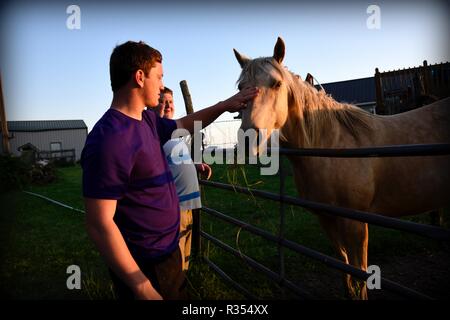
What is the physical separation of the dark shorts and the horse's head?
0.99 metres

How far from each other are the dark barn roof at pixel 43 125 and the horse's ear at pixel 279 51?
50.2 metres

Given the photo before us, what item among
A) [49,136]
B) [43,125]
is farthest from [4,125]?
[43,125]

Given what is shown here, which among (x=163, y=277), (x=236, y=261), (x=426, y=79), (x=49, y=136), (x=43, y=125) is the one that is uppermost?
(x=43, y=125)

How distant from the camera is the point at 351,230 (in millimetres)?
2434

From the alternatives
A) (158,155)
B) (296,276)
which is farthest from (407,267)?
(158,155)

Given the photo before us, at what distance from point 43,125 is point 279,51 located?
56193 mm

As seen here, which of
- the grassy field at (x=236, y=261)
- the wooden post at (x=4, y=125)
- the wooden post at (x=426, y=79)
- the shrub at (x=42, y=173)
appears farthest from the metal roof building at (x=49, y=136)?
the wooden post at (x=426, y=79)

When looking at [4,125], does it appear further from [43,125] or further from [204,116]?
[43,125]

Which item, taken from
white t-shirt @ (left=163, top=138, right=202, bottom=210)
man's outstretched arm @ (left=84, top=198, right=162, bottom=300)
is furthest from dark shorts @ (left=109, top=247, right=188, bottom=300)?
white t-shirt @ (left=163, top=138, right=202, bottom=210)

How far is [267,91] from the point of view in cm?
240

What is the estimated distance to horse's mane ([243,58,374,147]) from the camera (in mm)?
2652

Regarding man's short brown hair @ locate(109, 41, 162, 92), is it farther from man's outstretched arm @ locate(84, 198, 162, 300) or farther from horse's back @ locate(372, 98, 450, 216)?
horse's back @ locate(372, 98, 450, 216)

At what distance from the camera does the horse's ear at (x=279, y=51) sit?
2.52 metres
